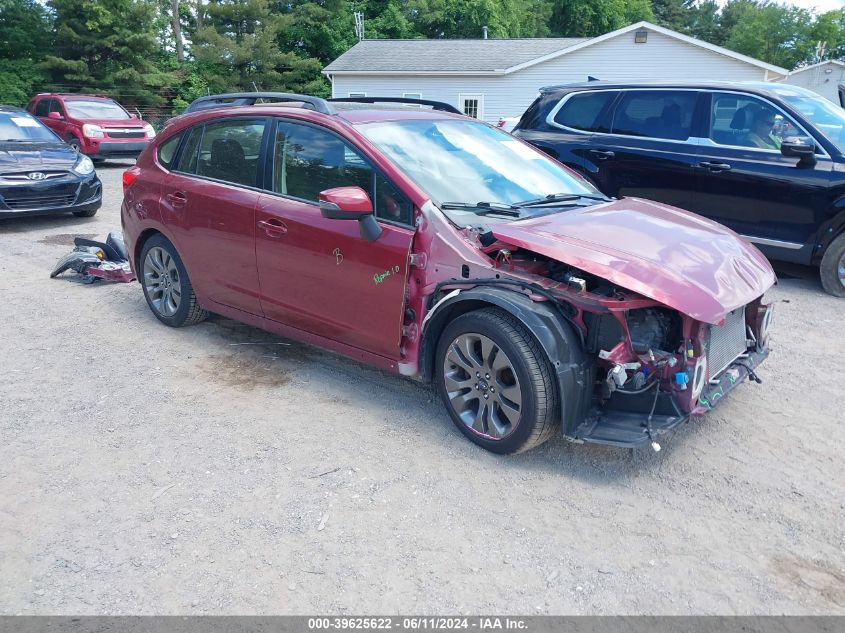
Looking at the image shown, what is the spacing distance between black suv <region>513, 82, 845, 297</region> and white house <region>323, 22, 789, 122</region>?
19.0 metres

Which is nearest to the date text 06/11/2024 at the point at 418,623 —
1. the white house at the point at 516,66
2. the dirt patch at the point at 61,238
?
the dirt patch at the point at 61,238

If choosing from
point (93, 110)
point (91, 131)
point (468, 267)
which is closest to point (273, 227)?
point (468, 267)

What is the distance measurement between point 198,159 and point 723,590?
444 cm

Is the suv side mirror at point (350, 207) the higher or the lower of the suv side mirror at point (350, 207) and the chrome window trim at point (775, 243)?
the higher

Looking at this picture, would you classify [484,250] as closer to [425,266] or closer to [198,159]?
[425,266]

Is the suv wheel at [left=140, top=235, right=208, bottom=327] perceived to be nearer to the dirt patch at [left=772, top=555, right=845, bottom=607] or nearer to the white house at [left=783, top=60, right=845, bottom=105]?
the dirt patch at [left=772, top=555, right=845, bottom=607]

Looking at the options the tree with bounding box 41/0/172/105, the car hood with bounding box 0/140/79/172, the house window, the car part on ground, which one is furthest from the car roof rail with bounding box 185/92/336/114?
the tree with bounding box 41/0/172/105

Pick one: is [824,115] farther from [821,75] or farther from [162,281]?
[821,75]

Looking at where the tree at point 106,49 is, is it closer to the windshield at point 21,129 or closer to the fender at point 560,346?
the windshield at point 21,129

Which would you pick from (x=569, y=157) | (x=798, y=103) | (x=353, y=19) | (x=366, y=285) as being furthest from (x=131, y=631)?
(x=353, y=19)

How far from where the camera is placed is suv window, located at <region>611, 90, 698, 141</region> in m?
7.38

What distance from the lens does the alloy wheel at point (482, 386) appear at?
11.8 ft

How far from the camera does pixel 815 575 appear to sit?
287cm

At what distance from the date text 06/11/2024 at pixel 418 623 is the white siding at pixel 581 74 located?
2449cm
